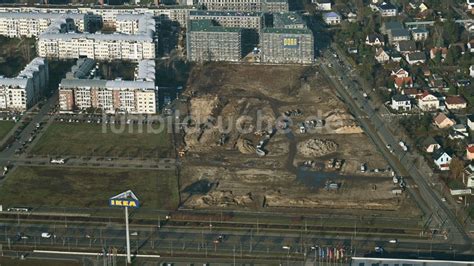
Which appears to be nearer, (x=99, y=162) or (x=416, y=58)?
(x=99, y=162)

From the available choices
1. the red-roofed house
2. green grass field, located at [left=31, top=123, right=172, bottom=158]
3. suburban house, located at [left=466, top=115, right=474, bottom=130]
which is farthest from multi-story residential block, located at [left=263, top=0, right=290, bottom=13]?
the red-roofed house

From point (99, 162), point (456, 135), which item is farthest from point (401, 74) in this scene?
point (99, 162)

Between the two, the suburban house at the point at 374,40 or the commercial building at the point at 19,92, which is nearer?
the commercial building at the point at 19,92

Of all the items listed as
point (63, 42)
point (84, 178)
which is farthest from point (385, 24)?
point (84, 178)

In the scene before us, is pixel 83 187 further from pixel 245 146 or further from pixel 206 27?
pixel 206 27

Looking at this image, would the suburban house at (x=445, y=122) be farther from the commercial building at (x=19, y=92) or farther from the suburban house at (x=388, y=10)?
the suburban house at (x=388, y=10)

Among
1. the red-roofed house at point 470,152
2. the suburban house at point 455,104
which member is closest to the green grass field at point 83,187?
the red-roofed house at point 470,152

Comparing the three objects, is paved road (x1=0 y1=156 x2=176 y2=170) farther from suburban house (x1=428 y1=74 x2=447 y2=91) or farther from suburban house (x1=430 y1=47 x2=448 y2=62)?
suburban house (x1=430 y1=47 x2=448 y2=62)
